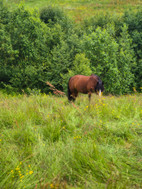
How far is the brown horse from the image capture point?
6395 millimetres

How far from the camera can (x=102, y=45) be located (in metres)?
24.2

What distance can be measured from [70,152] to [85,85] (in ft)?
14.5

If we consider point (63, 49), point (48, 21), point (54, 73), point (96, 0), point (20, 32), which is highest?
point (96, 0)

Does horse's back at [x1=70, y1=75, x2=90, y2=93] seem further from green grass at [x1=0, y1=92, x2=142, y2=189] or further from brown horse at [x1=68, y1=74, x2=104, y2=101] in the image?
green grass at [x1=0, y1=92, x2=142, y2=189]

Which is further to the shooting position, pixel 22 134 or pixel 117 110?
pixel 117 110

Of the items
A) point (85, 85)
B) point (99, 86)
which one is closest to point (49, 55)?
point (85, 85)

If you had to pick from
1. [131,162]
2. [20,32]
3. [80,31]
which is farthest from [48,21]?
[131,162]

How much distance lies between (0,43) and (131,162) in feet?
85.4

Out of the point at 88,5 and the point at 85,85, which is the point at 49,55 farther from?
the point at 88,5

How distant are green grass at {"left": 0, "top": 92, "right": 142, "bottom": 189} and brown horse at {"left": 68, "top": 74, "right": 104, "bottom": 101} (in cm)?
198

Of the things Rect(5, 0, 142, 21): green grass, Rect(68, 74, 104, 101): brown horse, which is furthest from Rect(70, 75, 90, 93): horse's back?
Rect(5, 0, 142, 21): green grass

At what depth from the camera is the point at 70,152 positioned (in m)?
2.82

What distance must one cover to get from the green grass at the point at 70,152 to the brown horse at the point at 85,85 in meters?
1.98

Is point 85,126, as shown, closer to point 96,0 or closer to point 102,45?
point 102,45
